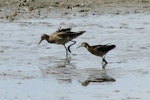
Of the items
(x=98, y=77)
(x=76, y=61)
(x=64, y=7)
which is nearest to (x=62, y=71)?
(x=98, y=77)

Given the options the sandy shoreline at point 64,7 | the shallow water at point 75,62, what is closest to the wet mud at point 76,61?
the shallow water at point 75,62

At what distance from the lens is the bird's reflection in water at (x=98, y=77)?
1302 cm

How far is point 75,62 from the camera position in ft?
49.5

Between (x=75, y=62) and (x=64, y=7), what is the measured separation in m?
9.19

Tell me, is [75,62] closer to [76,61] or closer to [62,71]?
[76,61]

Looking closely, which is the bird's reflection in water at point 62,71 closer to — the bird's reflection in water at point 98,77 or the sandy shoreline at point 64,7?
the bird's reflection in water at point 98,77

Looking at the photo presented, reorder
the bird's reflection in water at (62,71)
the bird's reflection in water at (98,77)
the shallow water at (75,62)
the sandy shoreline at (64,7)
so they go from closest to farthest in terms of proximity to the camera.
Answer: the shallow water at (75,62) → the bird's reflection in water at (98,77) → the bird's reflection in water at (62,71) → the sandy shoreline at (64,7)

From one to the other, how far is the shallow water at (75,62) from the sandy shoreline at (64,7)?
3.68ft

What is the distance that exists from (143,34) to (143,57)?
335cm

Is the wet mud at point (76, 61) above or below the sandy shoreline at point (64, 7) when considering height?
above

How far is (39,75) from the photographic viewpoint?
13.6 metres

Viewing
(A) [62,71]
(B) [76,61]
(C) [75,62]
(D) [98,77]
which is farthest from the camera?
(B) [76,61]

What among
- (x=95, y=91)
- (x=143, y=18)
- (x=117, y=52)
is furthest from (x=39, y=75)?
(x=143, y=18)

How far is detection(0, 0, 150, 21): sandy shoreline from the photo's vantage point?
23.1m
